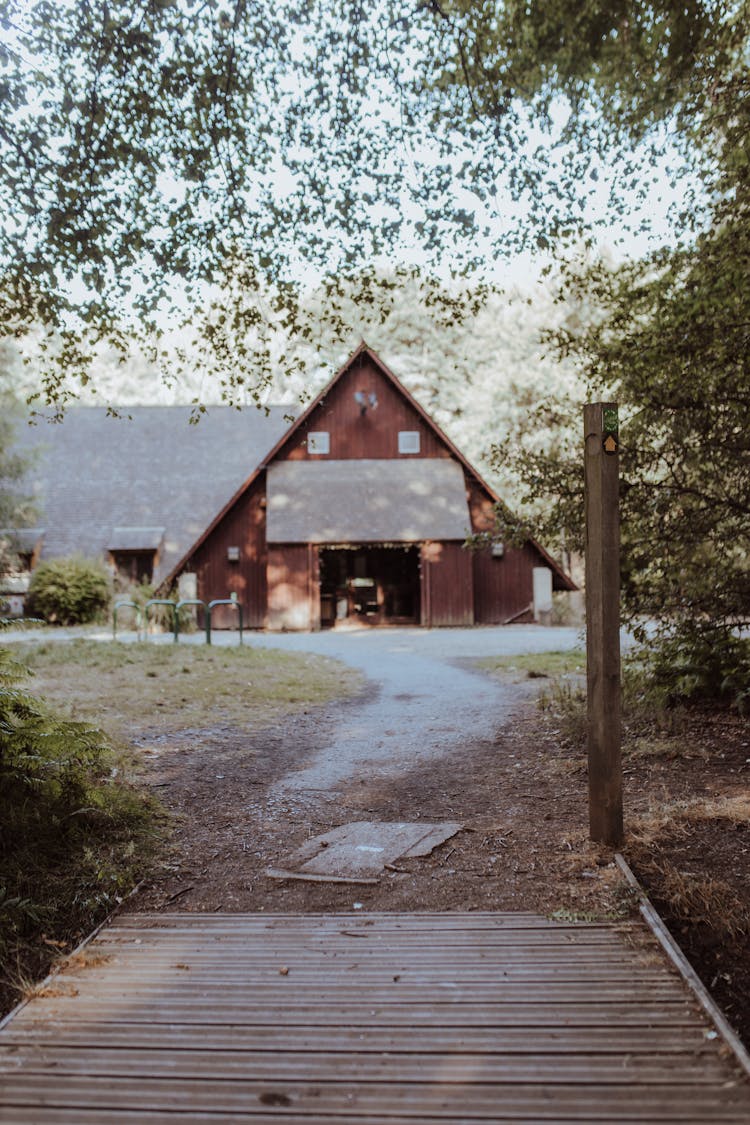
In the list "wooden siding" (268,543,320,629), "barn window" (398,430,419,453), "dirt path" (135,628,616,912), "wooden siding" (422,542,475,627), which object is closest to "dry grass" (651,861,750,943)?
"dirt path" (135,628,616,912)

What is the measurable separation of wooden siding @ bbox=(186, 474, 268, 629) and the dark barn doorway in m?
2.31

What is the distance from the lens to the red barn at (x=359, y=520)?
968 inches

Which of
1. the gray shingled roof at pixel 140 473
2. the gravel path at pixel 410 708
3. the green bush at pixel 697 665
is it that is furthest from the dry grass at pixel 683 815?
the gray shingled roof at pixel 140 473

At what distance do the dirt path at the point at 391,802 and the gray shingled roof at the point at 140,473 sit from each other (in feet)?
73.5

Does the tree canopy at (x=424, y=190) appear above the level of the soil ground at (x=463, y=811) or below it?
above

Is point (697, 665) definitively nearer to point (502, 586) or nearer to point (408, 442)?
point (502, 586)

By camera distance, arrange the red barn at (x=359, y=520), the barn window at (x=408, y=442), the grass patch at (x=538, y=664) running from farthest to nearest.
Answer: the barn window at (x=408, y=442) → the red barn at (x=359, y=520) → the grass patch at (x=538, y=664)

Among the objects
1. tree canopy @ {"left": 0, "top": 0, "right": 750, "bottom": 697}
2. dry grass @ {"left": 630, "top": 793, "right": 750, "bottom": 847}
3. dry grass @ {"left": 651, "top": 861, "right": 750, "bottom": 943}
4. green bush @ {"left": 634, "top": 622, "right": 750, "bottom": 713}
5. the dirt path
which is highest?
tree canopy @ {"left": 0, "top": 0, "right": 750, "bottom": 697}

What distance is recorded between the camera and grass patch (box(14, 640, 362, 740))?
845 centimetres

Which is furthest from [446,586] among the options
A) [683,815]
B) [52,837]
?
[52,837]

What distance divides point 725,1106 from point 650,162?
7005mm

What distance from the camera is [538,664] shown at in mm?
12734

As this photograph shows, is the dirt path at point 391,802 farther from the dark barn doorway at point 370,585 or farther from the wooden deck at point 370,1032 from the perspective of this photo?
the dark barn doorway at point 370,585

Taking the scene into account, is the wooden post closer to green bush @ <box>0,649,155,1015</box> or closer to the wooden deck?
the wooden deck
